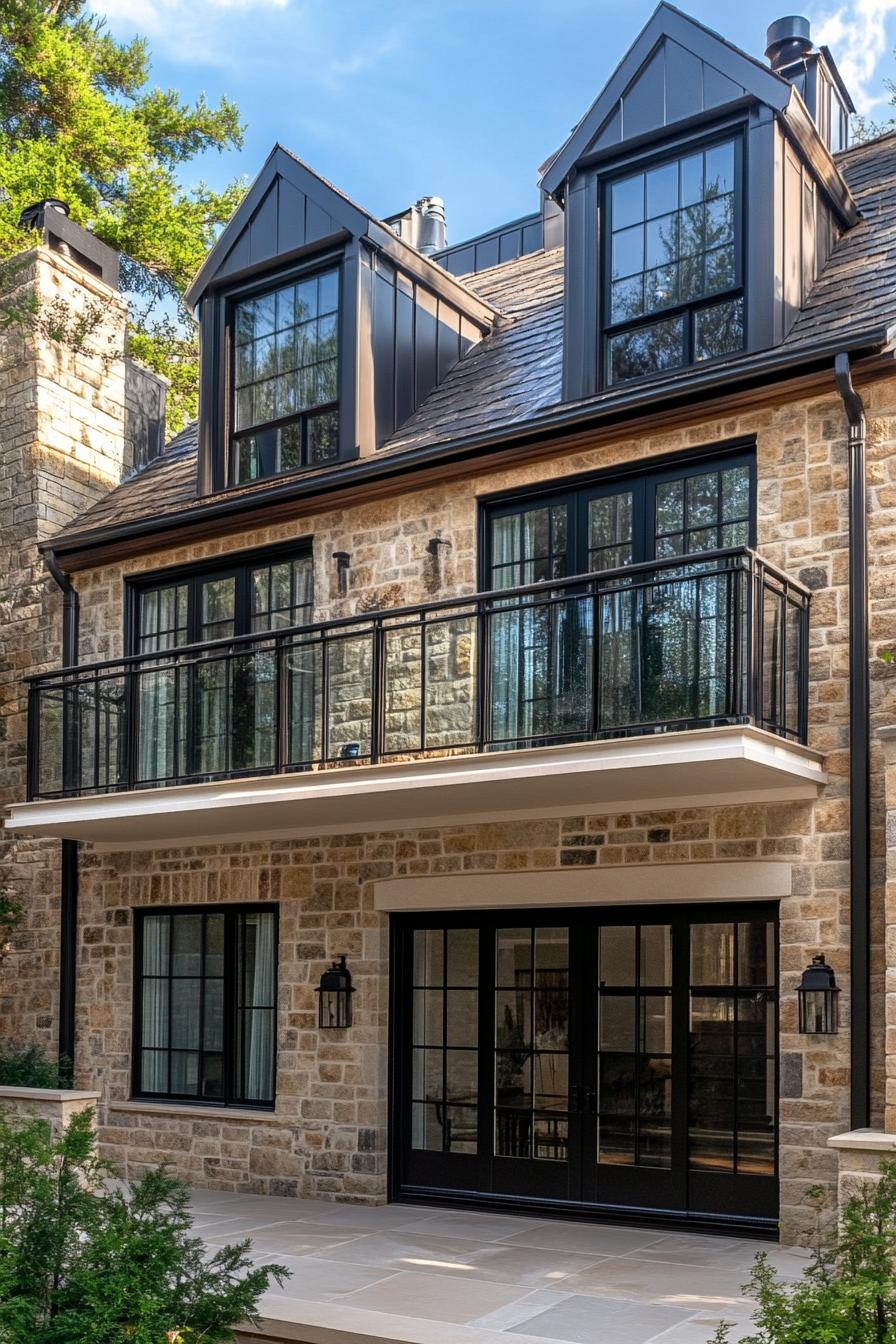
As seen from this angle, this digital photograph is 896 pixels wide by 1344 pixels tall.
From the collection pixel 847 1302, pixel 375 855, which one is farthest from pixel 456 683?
pixel 847 1302

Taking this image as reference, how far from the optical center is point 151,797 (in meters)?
11.4

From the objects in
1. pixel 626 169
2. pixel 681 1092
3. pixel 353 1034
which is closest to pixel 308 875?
pixel 353 1034

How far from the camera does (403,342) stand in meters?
12.6

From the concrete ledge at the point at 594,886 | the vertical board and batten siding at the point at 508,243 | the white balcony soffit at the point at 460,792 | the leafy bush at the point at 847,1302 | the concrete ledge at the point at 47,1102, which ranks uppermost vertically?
the vertical board and batten siding at the point at 508,243

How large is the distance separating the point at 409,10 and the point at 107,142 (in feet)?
15.0

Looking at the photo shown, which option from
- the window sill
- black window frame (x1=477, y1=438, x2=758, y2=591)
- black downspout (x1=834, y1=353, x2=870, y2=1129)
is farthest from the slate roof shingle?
the window sill


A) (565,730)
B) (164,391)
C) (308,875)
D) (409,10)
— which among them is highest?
(409,10)

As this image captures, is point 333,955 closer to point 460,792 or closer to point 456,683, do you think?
point 460,792

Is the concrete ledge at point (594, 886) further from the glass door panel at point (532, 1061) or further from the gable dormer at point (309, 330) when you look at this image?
the gable dormer at point (309, 330)

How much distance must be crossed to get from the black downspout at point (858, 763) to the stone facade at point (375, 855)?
0.27 feet

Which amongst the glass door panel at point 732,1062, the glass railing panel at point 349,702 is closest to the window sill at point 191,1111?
the glass railing panel at point 349,702

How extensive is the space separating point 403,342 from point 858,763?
5.63 metres

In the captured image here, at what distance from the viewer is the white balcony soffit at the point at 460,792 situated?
8.67m

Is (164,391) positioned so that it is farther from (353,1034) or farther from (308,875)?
(353,1034)
